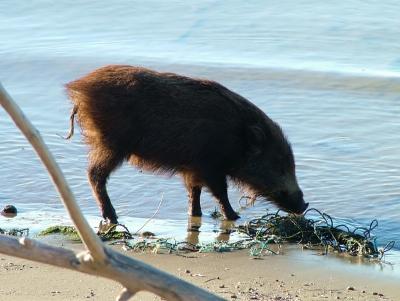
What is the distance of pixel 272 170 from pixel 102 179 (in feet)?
4.18

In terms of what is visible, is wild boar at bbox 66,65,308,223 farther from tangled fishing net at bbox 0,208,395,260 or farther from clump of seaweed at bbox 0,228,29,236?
clump of seaweed at bbox 0,228,29,236

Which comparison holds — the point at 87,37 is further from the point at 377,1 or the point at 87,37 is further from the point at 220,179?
the point at 220,179

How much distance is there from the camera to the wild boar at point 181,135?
724 centimetres

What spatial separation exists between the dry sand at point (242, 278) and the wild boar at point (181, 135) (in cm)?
123

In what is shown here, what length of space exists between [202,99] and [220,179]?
1.97ft

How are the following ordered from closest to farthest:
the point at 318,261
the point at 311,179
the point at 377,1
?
the point at 318,261
the point at 311,179
the point at 377,1

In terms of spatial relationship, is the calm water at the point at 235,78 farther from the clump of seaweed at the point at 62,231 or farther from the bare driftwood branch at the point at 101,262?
the bare driftwood branch at the point at 101,262

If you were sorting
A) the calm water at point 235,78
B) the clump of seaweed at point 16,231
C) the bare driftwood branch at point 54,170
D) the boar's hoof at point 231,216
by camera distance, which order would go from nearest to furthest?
the bare driftwood branch at point 54,170 < the clump of seaweed at point 16,231 < the boar's hoof at point 231,216 < the calm water at point 235,78

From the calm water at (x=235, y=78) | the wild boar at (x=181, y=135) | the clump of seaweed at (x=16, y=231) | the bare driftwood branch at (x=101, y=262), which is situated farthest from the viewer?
the calm water at (x=235, y=78)

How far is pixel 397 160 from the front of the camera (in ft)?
28.2

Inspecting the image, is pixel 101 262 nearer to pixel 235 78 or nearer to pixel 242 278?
pixel 242 278

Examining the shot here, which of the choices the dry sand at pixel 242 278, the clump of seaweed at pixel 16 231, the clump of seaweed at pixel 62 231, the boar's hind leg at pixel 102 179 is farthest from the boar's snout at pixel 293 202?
the clump of seaweed at pixel 16 231

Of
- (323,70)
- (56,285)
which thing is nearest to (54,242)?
(56,285)

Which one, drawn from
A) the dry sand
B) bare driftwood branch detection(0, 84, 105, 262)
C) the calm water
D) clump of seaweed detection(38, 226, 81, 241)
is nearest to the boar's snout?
the calm water
